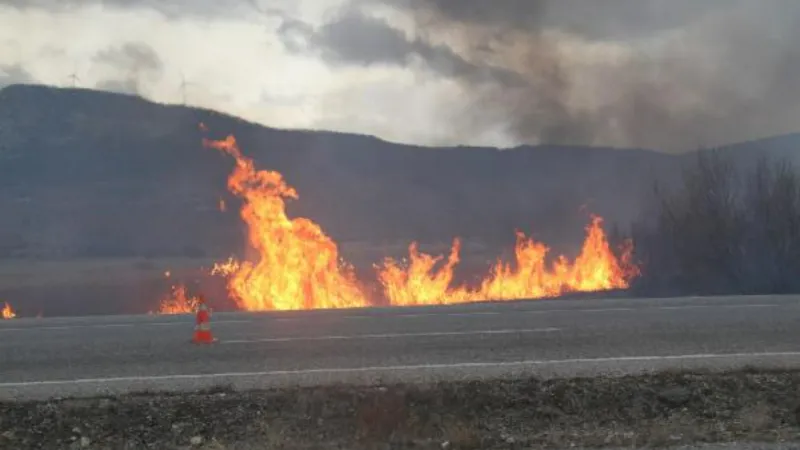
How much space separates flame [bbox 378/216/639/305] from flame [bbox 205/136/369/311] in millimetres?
1804

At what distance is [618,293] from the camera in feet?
78.8

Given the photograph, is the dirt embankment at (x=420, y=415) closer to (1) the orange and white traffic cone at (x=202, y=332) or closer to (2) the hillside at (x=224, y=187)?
(1) the orange and white traffic cone at (x=202, y=332)

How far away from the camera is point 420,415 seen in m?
7.95

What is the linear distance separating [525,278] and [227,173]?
4884cm

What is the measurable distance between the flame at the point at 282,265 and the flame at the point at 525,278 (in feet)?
5.92

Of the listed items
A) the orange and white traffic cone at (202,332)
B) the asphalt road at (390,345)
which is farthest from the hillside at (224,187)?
the orange and white traffic cone at (202,332)

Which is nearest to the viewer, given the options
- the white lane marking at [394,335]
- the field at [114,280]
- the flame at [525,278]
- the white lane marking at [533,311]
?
the white lane marking at [394,335]

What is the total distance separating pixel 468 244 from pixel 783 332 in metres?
50.3

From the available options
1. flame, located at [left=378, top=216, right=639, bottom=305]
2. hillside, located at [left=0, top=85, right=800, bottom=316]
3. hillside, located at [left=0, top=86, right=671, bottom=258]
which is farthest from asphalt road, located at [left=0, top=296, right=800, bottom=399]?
hillside, located at [left=0, top=86, right=671, bottom=258]

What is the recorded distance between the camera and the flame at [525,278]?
78.3 feet

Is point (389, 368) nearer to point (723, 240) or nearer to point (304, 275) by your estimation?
point (304, 275)

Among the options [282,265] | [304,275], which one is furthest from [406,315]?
[282,265]

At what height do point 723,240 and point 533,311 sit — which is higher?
point 723,240

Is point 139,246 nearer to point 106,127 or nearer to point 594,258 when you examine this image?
point 106,127
